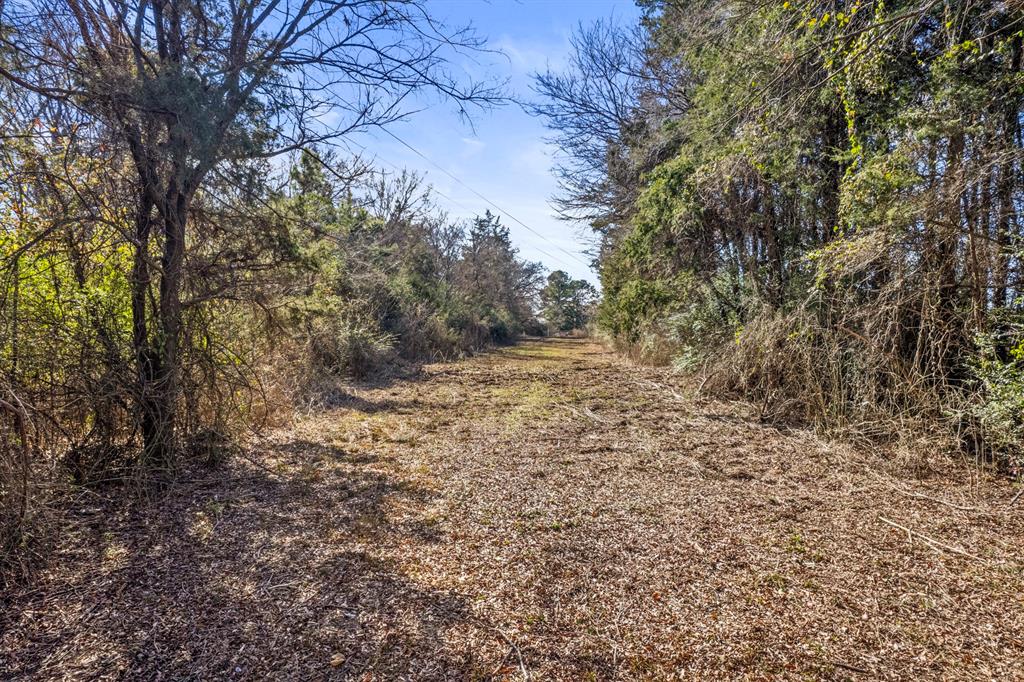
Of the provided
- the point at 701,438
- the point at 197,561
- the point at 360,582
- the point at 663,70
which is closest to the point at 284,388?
the point at 197,561

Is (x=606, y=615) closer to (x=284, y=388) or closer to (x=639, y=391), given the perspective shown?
(x=284, y=388)

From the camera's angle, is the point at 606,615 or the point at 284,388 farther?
the point at 284,388

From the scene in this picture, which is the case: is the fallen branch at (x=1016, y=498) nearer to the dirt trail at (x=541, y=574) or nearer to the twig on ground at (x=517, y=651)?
the dirt trail at (x=541, y=574)

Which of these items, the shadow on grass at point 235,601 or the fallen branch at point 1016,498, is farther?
the fallen branch at point 1016,498

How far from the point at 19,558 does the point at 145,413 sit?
1256mm

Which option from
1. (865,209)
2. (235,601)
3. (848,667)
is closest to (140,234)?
(235,601)

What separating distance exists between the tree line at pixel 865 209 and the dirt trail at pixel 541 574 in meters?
0.70

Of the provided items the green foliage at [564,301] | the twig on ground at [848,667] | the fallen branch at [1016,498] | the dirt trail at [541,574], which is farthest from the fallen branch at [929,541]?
the green foliage at [564,301]

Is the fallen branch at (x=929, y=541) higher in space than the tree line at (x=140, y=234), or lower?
lower

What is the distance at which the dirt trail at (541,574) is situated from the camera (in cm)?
184

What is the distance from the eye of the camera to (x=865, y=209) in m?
4.16

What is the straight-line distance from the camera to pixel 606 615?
2.12 metres

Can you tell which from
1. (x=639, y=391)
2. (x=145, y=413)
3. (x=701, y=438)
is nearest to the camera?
(x=145, y=413)

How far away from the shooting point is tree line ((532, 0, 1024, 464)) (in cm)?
369
